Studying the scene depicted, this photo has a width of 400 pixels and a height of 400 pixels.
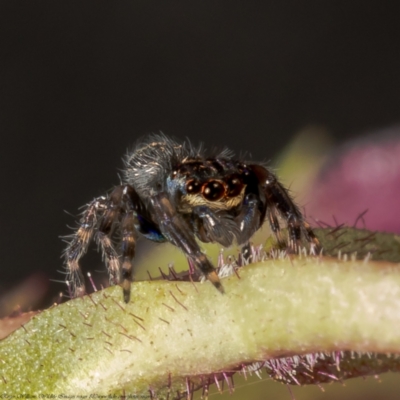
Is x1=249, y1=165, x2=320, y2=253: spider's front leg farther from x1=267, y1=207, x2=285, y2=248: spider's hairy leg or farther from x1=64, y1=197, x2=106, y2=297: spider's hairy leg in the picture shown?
x1=64, y1=197, x2=106, y2=297: spider's hairy leg

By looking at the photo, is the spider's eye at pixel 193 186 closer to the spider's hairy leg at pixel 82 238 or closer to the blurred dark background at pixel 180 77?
the spider's hairy leg at pixel 82 238

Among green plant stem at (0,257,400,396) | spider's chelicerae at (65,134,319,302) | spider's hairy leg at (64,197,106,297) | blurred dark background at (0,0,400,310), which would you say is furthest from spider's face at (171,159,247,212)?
blurred dark background at (0,0,400,310)

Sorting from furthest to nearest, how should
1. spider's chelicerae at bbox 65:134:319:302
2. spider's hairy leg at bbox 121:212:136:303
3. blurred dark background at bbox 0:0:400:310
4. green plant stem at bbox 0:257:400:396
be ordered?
blurred dark background at bbox 0:0:400:310 < spider's chelicerae at bbox 65:134:319:302 < spider's hairy leg at bbox 121:212:136:303 < green plant stem at bbox 0:257:400:396

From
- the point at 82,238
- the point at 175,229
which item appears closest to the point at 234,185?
the point at 175,229

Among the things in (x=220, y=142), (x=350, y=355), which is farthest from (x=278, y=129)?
(x=350, y=355)

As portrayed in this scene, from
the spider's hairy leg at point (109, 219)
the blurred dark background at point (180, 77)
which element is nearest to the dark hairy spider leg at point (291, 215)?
the spider's hairy leg at point (109, 219)

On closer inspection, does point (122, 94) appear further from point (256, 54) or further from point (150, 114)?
point (256, 54)
